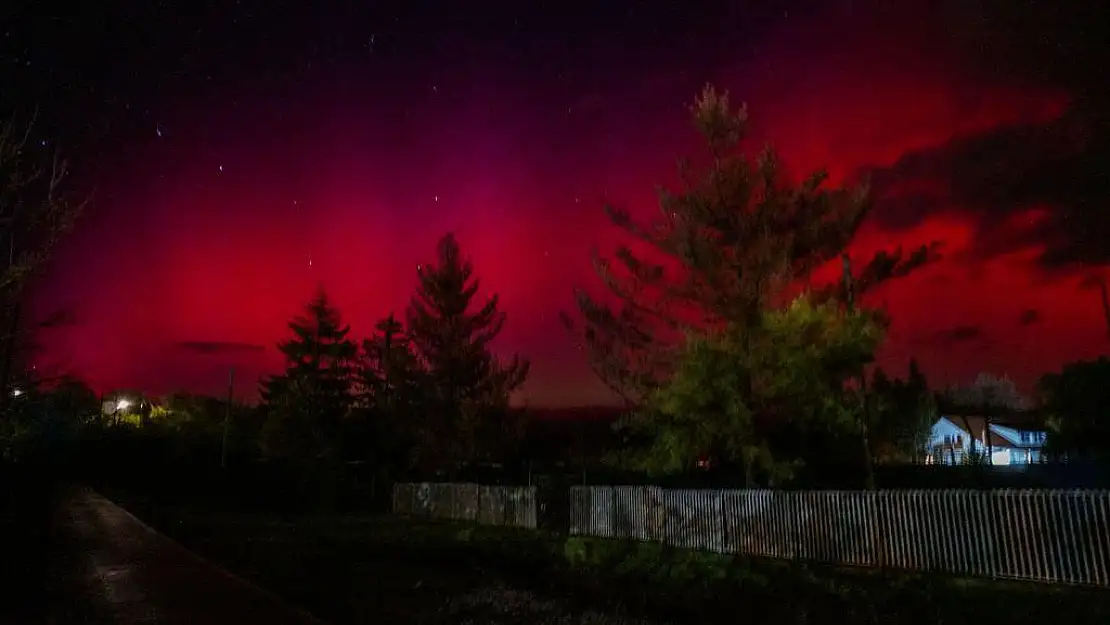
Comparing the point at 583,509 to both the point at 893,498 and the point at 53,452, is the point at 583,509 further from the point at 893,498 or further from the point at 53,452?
the point at 53,452

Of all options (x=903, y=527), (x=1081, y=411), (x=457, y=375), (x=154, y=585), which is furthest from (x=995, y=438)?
(x=154, y=585)

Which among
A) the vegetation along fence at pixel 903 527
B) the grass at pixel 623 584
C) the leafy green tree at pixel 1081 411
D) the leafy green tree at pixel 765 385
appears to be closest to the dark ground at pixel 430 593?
the grass at pixel 623 584

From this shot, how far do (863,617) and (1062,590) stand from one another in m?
3.67

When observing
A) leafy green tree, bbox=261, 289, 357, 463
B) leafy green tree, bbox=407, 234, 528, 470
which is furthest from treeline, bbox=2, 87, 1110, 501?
leafy green tree, bbox=261, 289, 357, 463

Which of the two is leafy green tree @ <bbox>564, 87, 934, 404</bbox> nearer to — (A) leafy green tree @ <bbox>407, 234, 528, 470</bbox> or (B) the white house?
(A) leafy green tree @ <bbox>407, 234, 528, 470</bbox>

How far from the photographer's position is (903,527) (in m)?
14.2

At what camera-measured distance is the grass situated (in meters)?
9.92

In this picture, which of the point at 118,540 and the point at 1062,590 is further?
the point at 118,540

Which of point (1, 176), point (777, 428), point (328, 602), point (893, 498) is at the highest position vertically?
point (1, 176)

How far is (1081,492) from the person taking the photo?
11711mm

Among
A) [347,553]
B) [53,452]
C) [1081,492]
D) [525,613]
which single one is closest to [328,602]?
[525,613]

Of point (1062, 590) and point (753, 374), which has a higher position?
point (753, 374)

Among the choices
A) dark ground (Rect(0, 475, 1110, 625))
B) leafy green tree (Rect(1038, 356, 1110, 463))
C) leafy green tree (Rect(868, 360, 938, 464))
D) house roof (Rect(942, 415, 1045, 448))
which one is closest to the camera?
dark ground (Rect(0, 475, 1110, 625))

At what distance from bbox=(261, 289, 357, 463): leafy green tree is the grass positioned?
93.4ft
